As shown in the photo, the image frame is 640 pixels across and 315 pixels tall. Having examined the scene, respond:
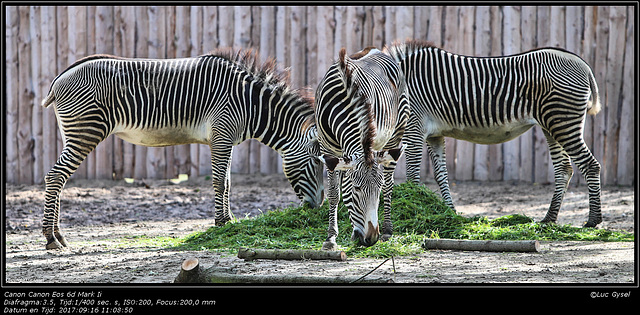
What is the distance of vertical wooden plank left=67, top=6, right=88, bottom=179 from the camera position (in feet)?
37.9

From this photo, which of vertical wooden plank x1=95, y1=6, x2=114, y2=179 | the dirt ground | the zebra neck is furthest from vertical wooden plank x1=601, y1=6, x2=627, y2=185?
vertical wooden plank x1=95, y1=6, x2=114, y2=179

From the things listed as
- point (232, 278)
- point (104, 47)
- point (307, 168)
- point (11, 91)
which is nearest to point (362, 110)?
point (232, 278)

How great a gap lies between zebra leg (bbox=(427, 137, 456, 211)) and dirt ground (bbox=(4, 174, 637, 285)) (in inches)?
30.7

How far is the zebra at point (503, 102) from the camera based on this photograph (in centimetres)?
809

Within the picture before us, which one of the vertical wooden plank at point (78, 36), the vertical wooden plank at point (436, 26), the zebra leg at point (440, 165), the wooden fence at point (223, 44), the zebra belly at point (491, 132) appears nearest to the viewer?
the zebra belly at point (491, 132)

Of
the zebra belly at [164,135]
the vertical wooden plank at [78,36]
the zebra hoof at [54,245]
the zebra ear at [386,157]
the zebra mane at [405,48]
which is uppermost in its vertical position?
the vertical wooden plank at [78,36]

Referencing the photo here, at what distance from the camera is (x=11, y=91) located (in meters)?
11.5

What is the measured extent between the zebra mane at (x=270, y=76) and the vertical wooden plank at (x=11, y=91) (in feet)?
16.4

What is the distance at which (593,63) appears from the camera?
11078 millimetres

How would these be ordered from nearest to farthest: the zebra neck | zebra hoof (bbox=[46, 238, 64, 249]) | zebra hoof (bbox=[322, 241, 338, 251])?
1. zebra hoof (bbox=[322, 241, 338, 251])
2. zebra hoof (bbox=[46, 238, 64, 249])
3. the zebra neck

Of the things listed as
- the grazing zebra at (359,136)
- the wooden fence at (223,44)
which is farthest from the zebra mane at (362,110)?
the wooden fence at (223,44)

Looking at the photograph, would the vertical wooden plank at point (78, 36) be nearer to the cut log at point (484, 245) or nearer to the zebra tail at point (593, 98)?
the cut log at point (484, 245)

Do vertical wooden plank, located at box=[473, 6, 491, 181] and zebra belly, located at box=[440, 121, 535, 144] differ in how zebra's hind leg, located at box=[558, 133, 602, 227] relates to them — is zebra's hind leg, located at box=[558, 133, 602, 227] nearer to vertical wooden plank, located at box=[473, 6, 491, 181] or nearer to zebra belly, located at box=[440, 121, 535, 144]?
zebra belly, located at box=[440, 121, 535, 144]
